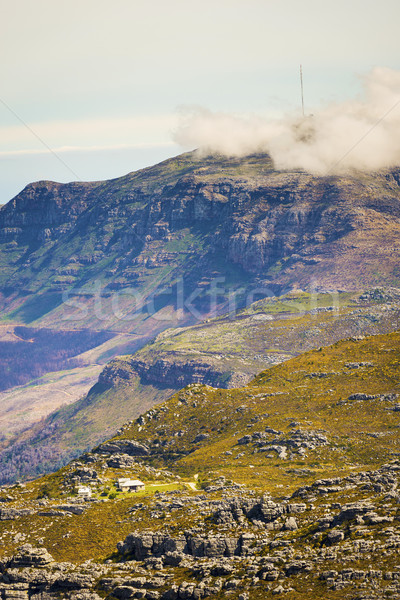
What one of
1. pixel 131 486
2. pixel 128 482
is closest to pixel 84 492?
pixel 128 482

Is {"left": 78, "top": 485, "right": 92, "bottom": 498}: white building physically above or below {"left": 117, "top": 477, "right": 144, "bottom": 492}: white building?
below

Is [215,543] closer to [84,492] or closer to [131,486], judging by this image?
[131,486]

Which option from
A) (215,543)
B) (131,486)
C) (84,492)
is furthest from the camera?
(84,492)

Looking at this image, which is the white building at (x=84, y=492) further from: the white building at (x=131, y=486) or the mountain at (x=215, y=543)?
the white building at (x=131, y=486)

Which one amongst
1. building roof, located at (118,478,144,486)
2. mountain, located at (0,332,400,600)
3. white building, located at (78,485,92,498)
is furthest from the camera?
building roof, located at (118,478,144,486)

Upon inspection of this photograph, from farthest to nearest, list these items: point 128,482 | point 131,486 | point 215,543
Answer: point 128,482 < point 131,486 < point 215,543

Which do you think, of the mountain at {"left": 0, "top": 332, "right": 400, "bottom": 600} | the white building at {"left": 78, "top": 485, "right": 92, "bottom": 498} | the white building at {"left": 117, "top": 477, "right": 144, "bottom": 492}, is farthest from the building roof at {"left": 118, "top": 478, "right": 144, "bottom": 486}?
the mountain at {"left": 0, "top": 332, "right": 400, "bottom": 600}

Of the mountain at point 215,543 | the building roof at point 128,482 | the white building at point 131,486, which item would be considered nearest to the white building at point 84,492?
the mountain at point 215,543

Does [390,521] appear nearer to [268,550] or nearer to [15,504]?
[268,550]

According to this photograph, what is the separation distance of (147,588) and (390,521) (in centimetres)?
3650

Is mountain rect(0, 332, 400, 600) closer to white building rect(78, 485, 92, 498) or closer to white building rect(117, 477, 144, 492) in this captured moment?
white building rect(78, 485, 92, 498)

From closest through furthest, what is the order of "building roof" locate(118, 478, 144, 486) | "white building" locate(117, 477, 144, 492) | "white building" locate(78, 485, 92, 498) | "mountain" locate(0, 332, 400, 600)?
"mountain" locate(0, 332, 400, 600) → "white building" locate(78, 485, 92, 498) → "white building" locate(117, 477, 144, 492) → "building roof" locate(118, 478, 144, 486)

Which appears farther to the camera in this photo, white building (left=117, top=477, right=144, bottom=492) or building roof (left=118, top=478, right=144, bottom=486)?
building roof (left=118, top=478, right=144, bottom=486)

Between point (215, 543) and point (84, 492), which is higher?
point (215, 543)
